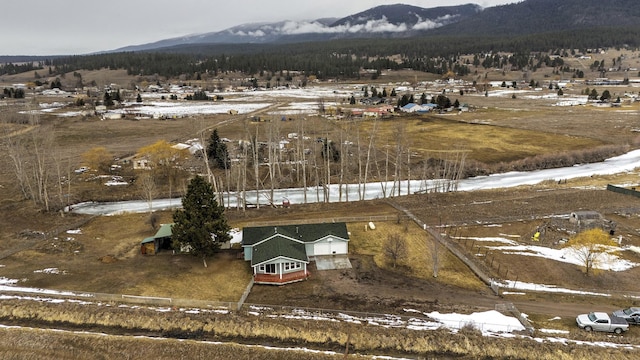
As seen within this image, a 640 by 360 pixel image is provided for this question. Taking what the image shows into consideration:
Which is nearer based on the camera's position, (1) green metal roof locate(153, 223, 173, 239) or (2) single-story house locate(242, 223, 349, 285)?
A: (2) single-story house locate(242, 223, 349, 285)

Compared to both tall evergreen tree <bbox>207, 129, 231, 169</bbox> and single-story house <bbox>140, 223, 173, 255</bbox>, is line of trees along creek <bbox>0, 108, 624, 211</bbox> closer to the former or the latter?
tall evergreen tree <bbox>207, 129, 231, 169</bbox>

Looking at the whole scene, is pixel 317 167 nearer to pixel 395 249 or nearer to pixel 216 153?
pixel 216 153

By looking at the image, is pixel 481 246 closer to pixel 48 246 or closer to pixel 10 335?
pixel 10 335

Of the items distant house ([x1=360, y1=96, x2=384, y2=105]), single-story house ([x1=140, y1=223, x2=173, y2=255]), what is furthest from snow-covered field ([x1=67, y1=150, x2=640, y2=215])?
distant house ([x1=360, y1=96, x2=384, y2=105])

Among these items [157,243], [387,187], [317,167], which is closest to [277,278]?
[157,243]

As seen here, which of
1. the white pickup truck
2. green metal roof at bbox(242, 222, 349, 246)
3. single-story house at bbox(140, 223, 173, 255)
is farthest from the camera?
single-story house at bbox(140, 223, 173, 255)

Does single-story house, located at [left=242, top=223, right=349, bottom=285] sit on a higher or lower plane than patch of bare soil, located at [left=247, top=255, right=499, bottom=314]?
higher

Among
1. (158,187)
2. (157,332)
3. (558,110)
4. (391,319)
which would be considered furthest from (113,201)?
(558,110)
